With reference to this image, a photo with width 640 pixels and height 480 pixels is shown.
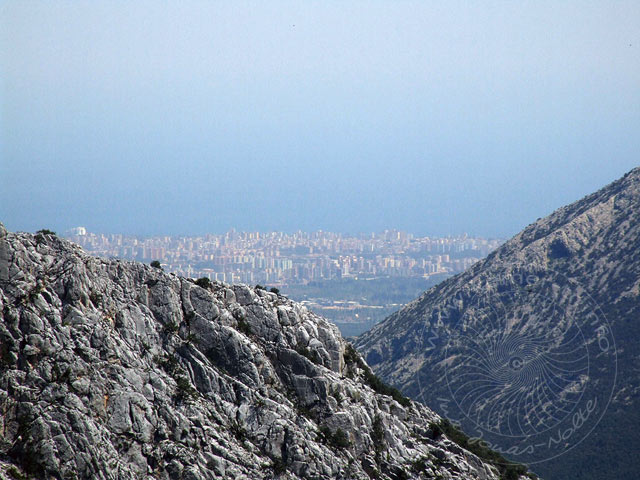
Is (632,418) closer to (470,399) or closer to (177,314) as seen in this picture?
(470,399)

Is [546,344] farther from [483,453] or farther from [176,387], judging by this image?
[176,387]

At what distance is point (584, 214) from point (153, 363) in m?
88.0

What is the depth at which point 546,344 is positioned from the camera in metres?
101

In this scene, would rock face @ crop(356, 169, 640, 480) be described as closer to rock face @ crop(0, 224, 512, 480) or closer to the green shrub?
the green shrub

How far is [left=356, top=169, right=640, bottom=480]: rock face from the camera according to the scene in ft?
295
